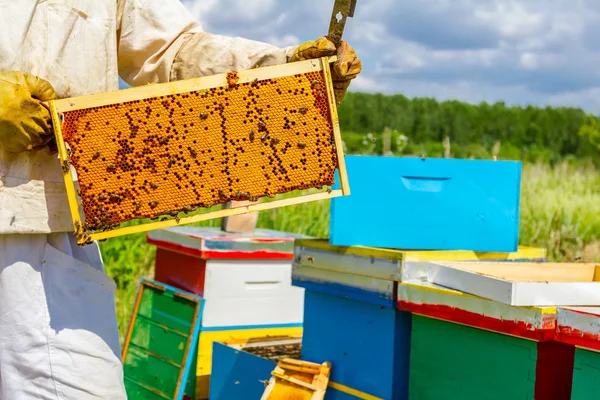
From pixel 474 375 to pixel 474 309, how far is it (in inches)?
8.7

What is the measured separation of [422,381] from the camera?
2.53 m

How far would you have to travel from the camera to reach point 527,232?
6.28 meters

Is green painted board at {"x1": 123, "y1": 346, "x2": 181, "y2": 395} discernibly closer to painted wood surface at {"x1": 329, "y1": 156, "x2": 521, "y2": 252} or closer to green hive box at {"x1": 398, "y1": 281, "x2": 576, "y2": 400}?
painted wood surface at {"x1": 329, "y1": 156, "x2": 521, "y2": 252}

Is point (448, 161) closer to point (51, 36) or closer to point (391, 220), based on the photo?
point (391, 220)

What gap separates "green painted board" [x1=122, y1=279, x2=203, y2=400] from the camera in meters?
3.66

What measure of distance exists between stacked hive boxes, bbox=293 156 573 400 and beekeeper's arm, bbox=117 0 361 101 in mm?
642

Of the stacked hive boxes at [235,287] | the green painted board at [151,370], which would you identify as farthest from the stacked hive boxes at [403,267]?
the green painted board at [151,370]

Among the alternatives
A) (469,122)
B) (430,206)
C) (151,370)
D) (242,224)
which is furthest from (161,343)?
(469,122)

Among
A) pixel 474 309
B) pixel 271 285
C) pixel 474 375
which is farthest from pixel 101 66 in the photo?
pixel 271 285

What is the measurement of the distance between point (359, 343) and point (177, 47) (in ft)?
4.05

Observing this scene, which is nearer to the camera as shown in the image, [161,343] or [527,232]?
[161,343]

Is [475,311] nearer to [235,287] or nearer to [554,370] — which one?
[554,370]

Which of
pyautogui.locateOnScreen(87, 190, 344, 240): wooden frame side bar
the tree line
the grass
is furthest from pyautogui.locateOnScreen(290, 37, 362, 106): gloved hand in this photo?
the tree line

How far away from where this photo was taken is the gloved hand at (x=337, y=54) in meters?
2.13
